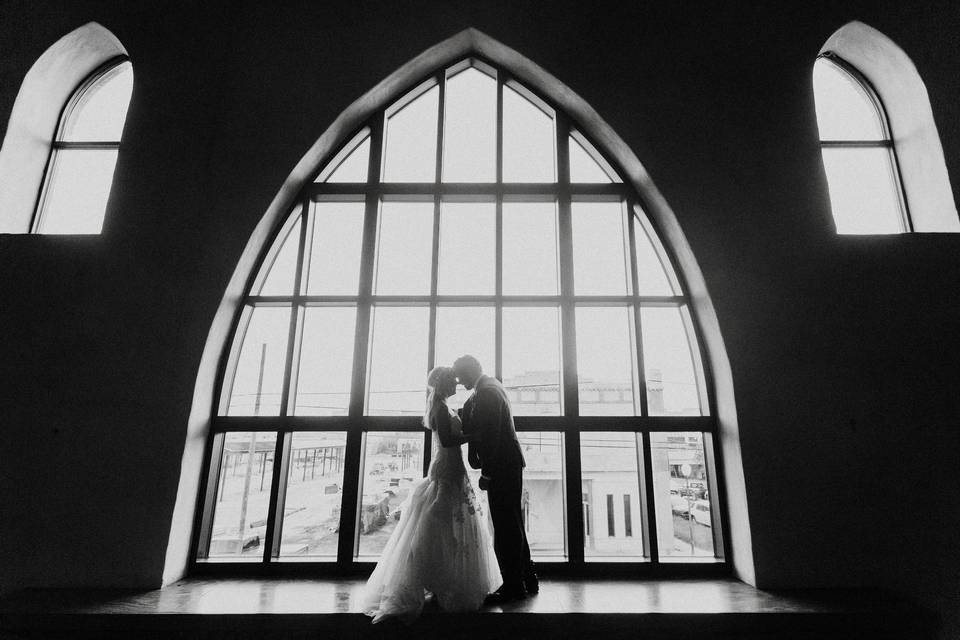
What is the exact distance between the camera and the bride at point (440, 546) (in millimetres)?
2541

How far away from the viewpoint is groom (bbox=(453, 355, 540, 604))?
9.10 ft

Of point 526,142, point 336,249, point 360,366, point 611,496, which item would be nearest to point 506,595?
point 611,496

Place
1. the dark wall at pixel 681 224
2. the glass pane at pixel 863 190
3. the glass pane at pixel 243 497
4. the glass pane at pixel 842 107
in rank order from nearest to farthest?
the dark wall at pixel 681 224 → the glass pane at pixel 243 497 → the glass pane at pixel 863 190 → the glass pane at pixel 842 107

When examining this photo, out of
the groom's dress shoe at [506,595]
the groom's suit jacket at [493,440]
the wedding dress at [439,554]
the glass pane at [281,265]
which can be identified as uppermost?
the glass pane at [281,265]

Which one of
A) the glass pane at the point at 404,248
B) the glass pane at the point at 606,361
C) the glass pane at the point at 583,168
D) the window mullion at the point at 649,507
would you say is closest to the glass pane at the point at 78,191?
the glass pane at the point at 404,248

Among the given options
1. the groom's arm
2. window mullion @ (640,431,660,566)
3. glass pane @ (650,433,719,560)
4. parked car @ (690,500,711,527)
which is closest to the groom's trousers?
the groom's arm

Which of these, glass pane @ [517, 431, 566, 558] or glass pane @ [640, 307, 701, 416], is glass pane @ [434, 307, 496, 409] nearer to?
glass pane @ [517, 431, 566, 558]

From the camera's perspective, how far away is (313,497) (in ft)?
11.4

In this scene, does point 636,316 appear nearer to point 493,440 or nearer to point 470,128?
point 493,440

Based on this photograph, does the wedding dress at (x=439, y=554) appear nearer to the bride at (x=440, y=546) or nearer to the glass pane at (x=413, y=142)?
the bride at (x=440, y=546)

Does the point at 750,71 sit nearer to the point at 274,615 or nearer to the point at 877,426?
the point at 877,426

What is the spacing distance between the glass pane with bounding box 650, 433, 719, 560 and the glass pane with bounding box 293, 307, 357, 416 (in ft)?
8.55

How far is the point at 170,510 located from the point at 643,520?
3.57m

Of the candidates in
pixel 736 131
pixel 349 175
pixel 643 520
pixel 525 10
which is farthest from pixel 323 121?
pixel 643 520
